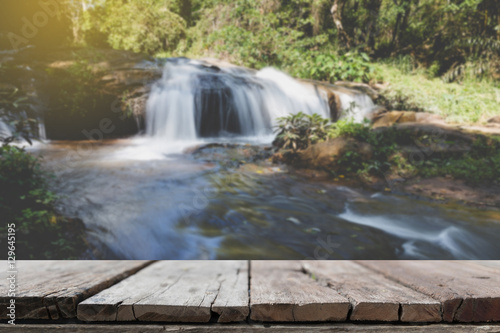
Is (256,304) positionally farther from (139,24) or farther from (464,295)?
(139,24)

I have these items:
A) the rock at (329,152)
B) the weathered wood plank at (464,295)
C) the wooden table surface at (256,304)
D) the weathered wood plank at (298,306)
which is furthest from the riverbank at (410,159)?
the weathered wood plank at (298,306)

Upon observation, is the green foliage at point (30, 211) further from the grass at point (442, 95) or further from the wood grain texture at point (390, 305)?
the grass at point (442, 95)

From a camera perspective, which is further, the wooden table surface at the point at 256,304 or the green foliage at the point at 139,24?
the green foliage at the point at 139,24

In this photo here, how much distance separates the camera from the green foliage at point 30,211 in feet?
4.82

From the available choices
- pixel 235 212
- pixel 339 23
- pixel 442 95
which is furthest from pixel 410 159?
pixel 235 212

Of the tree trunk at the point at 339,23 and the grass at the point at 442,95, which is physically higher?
the tree trunk at the point at 339,23

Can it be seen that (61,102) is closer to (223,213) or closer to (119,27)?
(119,27)

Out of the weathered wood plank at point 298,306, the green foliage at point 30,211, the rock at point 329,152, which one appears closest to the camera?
the weathered wood plank at point 298,306

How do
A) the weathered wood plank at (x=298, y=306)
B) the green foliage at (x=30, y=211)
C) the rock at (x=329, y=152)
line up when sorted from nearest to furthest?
the weathered wood plank at (x=298, y=306) < the green foliage at (x=30, y=211) < the rock at (x=329, y=152)

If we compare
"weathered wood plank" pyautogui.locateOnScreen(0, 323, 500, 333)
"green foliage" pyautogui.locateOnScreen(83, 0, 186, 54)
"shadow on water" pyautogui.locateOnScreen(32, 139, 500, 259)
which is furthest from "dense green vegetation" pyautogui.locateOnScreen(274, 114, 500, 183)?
"weathered wood plank" pyautogui.locateOnScreen(0, 323, 500, 333)

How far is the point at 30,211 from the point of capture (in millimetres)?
1503

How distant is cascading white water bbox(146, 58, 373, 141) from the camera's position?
1612 mm

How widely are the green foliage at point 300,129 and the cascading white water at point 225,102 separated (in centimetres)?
3

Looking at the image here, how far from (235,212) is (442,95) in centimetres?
121
